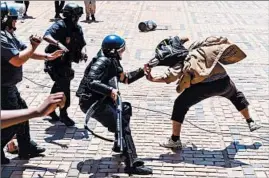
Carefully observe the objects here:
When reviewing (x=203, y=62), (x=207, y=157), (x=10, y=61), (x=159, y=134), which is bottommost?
(x=159, y=134)

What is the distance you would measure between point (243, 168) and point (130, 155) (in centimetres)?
139

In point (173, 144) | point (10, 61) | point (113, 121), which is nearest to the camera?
point (10, 61)

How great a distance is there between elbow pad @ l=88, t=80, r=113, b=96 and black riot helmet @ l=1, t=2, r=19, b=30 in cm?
A: 106

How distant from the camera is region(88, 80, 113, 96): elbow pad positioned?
5.20 metres

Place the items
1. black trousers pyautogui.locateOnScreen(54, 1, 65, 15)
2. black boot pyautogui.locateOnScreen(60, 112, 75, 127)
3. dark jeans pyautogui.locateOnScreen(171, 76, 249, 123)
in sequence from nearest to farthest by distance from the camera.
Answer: dark jeans pyautogui.locateOnScreen(171, 76, 249, 123)
black boot pyautogui.locateOnScreen(60, 112, 75, 127)
black trousers pyautogui.locateOnScreen(54, 1, 65, 15)

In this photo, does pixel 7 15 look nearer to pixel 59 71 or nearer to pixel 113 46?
pixel 113 46

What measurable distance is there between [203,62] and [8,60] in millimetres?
2271

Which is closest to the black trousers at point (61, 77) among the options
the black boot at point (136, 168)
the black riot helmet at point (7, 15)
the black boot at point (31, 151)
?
the black boot at point (31, 151)

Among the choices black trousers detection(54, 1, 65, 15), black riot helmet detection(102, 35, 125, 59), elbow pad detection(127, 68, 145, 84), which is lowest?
black trousers detection(54, 1, 65, 15)

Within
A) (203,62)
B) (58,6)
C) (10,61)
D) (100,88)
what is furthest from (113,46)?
(58,6)

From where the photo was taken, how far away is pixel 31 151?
5.91 metres

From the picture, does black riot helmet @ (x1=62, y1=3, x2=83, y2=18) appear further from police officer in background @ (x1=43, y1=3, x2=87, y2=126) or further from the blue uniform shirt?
the blue uniform shirt

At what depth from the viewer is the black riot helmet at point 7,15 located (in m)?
5.13

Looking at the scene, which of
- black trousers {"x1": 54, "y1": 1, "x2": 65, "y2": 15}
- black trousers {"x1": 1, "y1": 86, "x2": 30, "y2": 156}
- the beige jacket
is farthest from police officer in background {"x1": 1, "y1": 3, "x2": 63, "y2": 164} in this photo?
black trousers {"x1": 54, "y1": 1, "x2": 65, "y2": 15}
